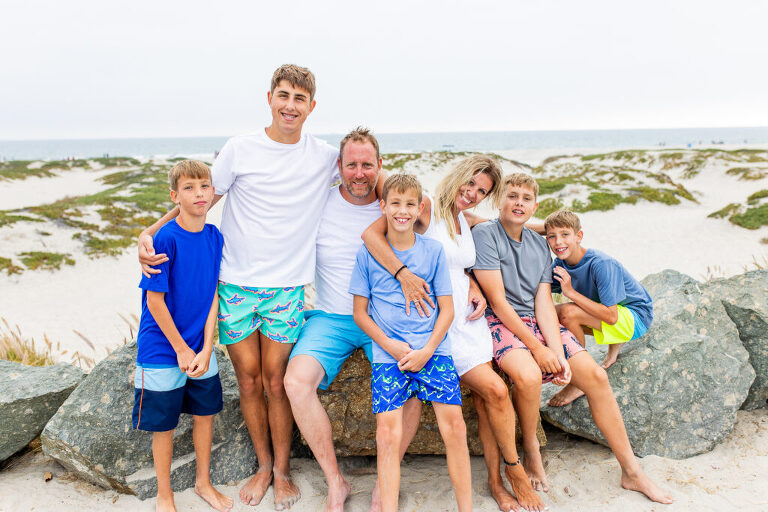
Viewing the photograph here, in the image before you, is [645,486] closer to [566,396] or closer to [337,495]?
[566,396]

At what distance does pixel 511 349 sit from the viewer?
3.29 metres

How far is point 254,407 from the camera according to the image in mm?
3418

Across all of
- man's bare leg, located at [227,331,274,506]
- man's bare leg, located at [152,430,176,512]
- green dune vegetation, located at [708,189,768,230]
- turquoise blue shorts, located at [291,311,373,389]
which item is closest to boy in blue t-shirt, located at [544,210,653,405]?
turquoise blue shorts, located at [291,311,373,389]

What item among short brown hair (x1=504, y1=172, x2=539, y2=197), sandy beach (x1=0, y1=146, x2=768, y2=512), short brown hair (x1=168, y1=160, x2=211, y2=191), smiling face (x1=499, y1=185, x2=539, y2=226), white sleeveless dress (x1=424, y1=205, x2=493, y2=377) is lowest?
sandy beach (x1=0, y1=146, x2=768, y2=512)

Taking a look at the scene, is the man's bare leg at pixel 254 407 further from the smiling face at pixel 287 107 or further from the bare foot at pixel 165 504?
the smiling face at pixel 287 107

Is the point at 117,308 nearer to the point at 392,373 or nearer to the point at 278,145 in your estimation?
the point at 278,145

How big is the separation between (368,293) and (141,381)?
145 centimetres

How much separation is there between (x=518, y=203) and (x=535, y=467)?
1794 millimetres

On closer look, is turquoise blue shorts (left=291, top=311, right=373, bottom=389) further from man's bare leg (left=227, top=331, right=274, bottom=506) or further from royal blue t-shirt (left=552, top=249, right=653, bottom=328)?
royal blue t-shirt (left=552, top=249, right=653, bottom=328)

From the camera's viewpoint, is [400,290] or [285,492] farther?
[285,492]

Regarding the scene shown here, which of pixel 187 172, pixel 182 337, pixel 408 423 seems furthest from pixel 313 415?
pixel 187 172

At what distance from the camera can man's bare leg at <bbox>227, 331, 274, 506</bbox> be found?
332 cm

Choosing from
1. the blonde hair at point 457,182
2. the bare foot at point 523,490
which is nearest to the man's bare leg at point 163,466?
the bare foot at point 523,490

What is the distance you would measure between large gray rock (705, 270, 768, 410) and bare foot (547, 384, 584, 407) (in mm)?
1676
